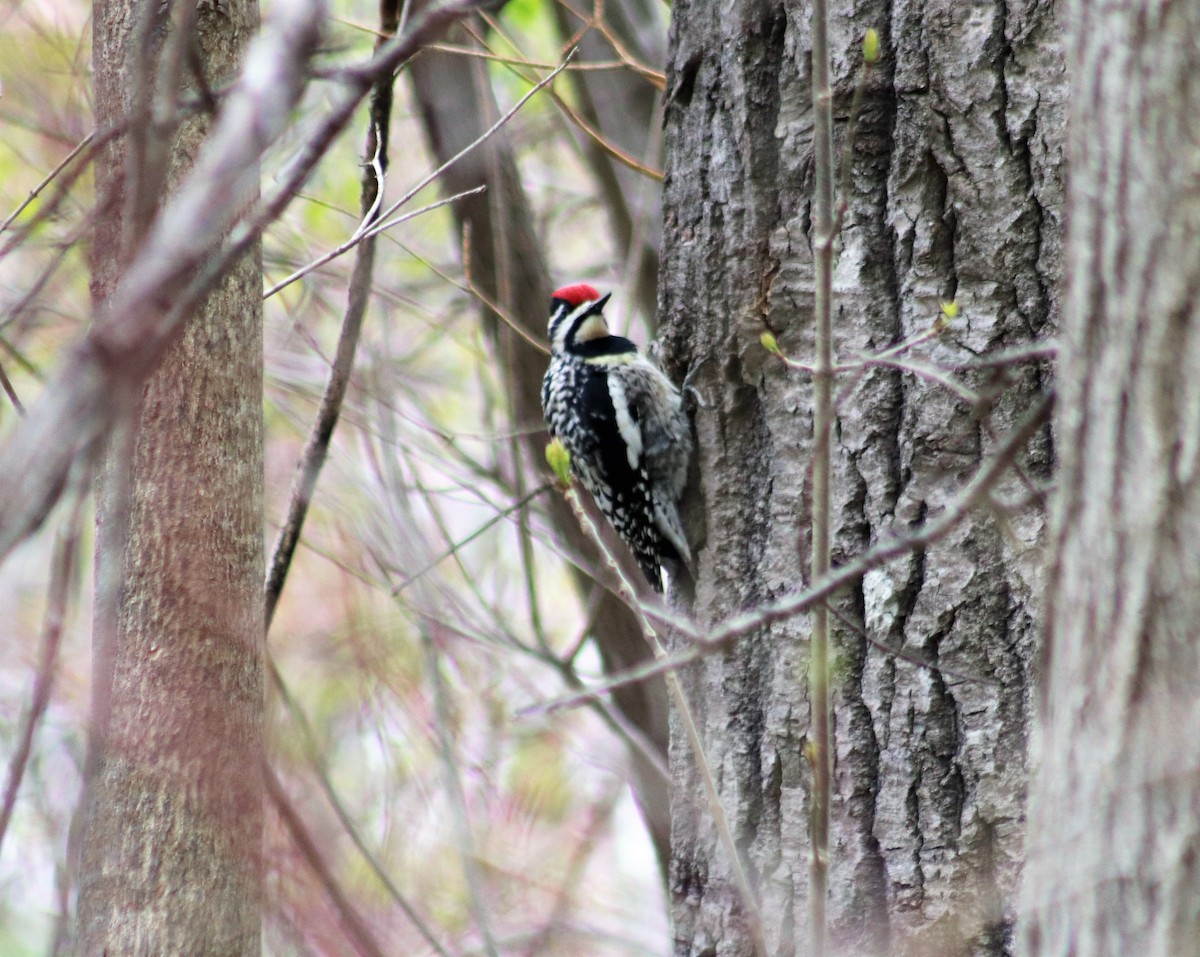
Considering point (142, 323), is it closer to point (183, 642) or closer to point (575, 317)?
point (183, 642)

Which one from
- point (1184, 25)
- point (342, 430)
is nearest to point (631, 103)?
point (342, 430)

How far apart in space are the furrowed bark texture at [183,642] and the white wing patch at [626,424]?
163 cm

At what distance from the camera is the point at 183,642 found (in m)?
1.97

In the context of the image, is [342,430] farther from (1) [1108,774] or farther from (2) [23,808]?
(1) [1108,774]

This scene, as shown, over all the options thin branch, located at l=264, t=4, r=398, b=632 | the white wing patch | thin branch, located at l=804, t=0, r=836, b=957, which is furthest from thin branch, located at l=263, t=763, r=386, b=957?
the white wing patch

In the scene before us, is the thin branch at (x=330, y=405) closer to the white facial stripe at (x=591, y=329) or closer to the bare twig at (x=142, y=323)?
the white facial stripe at (x=591, y=329)

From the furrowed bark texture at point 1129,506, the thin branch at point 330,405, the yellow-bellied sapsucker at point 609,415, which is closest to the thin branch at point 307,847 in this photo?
the thin branch at point 330,405

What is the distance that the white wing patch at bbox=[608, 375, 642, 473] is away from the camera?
3.60 m

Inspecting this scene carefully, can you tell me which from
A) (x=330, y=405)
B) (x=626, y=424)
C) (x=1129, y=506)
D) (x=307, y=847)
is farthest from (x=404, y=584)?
(x=1129, y=506)

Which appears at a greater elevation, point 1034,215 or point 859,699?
point 1034,215

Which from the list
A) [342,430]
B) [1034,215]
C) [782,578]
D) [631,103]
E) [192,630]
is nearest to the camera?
[192,630]

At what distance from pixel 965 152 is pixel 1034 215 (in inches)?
6.9

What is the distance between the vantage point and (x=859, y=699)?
7.36ft

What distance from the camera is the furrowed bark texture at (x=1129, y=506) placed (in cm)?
116
